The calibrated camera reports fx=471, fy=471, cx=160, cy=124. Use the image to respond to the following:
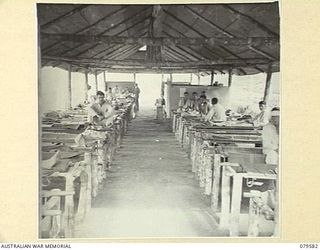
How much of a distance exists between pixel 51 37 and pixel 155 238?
0.43m

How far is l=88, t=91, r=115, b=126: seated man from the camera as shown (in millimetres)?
938

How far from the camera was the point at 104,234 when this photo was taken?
2.99 ft

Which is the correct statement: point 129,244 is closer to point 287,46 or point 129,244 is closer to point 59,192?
point 59,192

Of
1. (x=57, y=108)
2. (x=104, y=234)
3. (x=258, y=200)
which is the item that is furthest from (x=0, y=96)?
(x=258, y=200)

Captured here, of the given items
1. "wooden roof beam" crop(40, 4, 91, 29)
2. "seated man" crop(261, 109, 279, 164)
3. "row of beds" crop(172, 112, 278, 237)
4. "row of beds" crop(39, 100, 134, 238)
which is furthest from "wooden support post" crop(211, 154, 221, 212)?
"wooden roof beam" crop(40, 4, 91, 29)

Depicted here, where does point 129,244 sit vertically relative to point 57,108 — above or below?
below

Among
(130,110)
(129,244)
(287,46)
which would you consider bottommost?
(129,244)

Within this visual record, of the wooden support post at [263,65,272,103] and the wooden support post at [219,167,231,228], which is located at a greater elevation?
the wooden support post at [263,65,272,103]

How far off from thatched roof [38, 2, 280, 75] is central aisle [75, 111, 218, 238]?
19 centimetres

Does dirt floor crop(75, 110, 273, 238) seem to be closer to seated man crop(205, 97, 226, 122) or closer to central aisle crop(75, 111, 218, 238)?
central aisle crop(75, 111, 218, 238)

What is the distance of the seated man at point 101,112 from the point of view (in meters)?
0.94

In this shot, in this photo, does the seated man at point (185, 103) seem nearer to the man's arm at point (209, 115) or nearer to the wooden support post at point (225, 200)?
the man's arm at point (209, 115)

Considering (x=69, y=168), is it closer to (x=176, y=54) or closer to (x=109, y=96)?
(x=109, y=96)

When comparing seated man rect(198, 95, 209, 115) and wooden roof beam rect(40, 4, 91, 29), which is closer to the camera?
wooden roof beam rect(40, 4, 91, 29)
